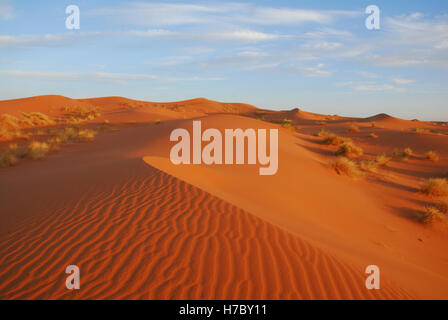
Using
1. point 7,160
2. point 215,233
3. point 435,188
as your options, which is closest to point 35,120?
point 7,160

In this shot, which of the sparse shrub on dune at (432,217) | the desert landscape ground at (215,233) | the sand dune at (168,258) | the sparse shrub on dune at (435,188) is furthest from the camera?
the sparse shrub on dune at (435,188)

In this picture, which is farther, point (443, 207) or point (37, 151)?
point (37, 151)

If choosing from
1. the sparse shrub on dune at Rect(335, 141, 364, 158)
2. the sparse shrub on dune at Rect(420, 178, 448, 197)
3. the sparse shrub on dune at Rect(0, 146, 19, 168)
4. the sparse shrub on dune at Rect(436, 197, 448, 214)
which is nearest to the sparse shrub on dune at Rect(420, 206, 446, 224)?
the sparse shrub on dune at Rect(436, 197, 448, 214)

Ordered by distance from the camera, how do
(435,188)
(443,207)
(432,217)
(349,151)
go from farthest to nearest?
(349,151)
(435,188)
(443,207)
(432,217)

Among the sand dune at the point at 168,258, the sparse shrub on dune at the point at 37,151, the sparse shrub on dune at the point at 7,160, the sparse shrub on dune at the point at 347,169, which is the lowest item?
the sand dune at the point at 168,258

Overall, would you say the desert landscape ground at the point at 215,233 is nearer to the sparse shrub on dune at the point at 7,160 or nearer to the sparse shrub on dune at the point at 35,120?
the sparse shrub on dune at the point at 7,160

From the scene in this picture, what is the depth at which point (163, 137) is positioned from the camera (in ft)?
49.1

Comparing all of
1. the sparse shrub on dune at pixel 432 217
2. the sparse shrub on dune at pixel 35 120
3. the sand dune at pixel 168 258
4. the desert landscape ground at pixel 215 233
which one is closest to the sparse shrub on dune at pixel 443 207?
the desert landscape ground at pixel 215 233

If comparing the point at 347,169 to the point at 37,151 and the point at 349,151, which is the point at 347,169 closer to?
the point at 349,151

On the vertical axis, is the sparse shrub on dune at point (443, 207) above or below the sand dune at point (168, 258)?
below
